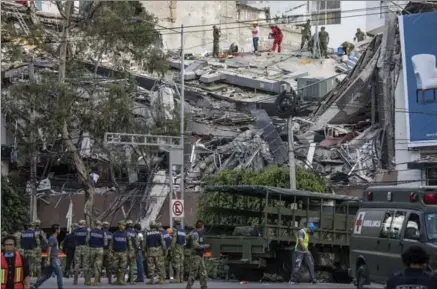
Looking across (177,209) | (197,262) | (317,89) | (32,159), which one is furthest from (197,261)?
(317,89)

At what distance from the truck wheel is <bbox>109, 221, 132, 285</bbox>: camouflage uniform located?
609cm

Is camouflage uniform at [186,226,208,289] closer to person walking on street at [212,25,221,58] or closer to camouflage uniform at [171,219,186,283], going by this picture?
camouflage uniform at [171,219,186,283]

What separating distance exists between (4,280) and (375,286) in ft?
34.0

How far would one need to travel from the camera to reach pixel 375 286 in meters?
22.2

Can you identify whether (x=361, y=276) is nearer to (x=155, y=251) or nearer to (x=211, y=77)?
(x=155, y=251)

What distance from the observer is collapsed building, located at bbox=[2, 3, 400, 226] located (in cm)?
4081

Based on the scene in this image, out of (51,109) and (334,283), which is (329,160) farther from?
(334,283)

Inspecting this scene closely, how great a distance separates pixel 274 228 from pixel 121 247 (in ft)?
13.0

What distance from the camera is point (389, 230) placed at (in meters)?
20.4

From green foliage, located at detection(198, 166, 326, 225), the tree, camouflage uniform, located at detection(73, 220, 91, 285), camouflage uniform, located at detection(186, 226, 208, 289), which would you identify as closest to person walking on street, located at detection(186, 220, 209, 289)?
camouflage uniform, located at detection(186, 226, 208, 289)

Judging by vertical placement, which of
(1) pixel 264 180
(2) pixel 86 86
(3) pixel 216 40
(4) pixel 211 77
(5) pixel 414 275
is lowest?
(5) pixel 414 275

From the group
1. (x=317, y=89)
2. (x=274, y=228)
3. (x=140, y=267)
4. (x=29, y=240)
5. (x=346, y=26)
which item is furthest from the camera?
(x=346, y=26)

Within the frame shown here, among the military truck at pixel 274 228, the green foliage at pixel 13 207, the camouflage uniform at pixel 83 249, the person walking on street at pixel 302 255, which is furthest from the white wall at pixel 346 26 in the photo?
the camouflage uniform at pixel 83 249

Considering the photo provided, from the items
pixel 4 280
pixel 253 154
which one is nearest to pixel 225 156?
pixel 253 154
